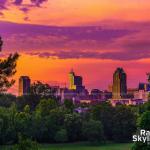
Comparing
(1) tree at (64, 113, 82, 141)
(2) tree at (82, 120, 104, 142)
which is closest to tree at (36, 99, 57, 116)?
(1) tree at (64, 113, 82, 141)

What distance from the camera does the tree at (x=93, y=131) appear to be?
265 ft

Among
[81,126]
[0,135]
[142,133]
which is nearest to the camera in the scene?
[142,133]

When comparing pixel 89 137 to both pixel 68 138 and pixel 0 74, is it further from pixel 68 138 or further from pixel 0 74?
pixel 0 74

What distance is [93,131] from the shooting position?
263 feet

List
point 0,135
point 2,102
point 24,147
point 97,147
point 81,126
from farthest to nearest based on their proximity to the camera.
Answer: point 2,102 → point 81,126 → point 97,147 → point 0,135 → point 24,147

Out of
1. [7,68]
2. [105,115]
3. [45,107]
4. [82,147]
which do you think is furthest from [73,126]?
[7,68]

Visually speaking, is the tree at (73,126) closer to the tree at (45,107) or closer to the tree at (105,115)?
the tree at (45,107)

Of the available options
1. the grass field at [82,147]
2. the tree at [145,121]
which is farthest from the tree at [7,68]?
the grass field at [82,147]

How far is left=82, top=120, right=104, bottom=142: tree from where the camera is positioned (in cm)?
8075

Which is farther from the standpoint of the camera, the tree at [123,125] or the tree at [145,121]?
the tree at [123,125]

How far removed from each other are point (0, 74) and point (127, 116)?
192 feet

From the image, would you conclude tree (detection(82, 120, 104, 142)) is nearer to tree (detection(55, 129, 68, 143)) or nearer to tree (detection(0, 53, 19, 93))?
tree (detection(55, 129, 68, 143))

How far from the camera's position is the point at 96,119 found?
290 feet

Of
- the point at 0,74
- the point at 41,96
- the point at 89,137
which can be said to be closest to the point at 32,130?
the point at 89,137
